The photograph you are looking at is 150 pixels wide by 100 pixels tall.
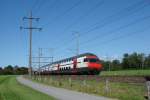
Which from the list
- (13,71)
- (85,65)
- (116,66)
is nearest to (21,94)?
(85,65)

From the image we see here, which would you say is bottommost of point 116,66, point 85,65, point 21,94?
point 21,94

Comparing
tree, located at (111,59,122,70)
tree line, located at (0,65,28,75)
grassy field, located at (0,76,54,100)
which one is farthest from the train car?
tree line, located at (0,65,28,75)

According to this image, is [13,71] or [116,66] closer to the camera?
[116,66]

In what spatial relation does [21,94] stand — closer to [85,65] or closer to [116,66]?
[85,65]

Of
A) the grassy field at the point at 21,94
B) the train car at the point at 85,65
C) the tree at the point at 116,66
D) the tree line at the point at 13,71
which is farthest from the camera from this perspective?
the tree line at the point at 13,71

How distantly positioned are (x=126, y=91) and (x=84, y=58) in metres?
30.5

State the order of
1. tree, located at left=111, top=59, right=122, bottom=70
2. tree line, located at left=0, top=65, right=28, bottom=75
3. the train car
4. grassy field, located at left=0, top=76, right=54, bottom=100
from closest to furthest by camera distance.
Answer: grassy field, located at left=0, top=76, right=54, bottom=100 → the train car → tree, located at left=111, top=59, right=122, bottom=70 → tree line, located at left=0, top=65, right=28, bottom=75

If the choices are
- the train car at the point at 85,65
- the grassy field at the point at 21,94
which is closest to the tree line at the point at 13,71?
the train car at the point at 85,65

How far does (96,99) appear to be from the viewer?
2109cm

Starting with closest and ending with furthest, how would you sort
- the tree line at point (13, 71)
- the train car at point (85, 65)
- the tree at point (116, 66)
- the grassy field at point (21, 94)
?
the grassy field at point (21, 94) < the train car at point (85, 65) < the tree at point (116, 66) < the tree line at point (13, 71)

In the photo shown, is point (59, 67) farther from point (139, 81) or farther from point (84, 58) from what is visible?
point (139, 81)

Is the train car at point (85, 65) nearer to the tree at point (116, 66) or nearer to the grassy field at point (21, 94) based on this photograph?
the grassy field at point (21, 94)

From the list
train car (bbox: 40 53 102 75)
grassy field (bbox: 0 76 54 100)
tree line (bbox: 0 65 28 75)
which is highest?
tree line (bbox: 0 65 28 75)

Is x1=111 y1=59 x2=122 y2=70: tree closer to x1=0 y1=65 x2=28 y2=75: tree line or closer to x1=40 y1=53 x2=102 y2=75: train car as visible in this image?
x1=40 y1=53 x2=102 y2=75: train car
